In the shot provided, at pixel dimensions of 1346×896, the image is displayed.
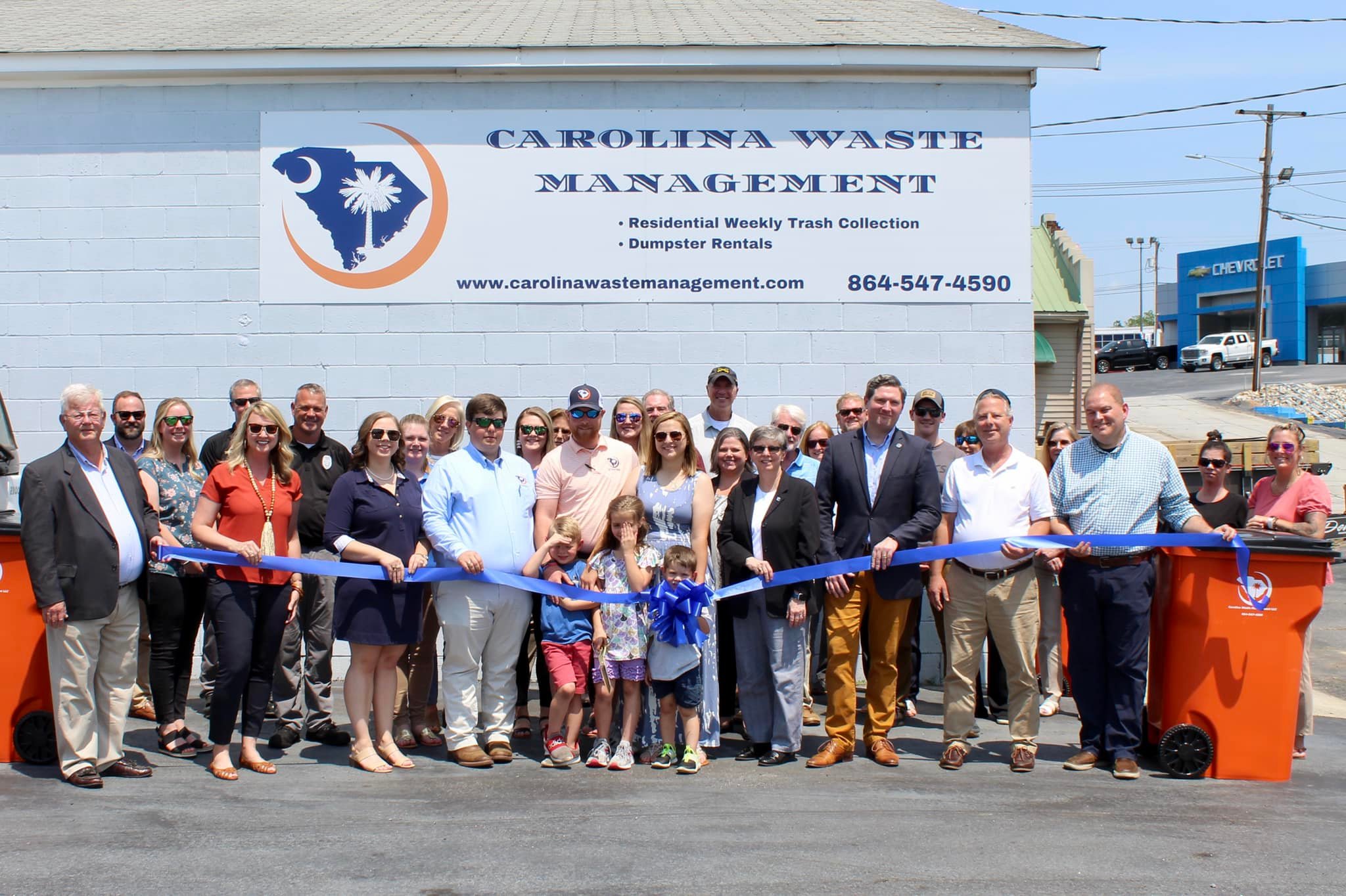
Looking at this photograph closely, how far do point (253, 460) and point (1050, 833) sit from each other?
4149 millimetres

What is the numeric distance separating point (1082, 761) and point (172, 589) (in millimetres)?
4827

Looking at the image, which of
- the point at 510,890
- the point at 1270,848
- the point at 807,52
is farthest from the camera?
the point at 807,52

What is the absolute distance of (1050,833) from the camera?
505cm

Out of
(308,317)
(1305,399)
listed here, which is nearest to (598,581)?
(308,317)

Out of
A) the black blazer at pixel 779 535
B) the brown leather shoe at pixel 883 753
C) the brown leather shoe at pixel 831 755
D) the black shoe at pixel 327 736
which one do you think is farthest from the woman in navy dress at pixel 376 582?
the brown leather shoe at pixel 883 753

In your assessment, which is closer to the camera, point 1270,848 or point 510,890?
point 510,890

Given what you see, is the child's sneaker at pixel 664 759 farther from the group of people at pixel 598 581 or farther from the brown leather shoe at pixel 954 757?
the brown leather shoe at pixel 954 757

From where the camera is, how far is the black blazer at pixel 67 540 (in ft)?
18.3

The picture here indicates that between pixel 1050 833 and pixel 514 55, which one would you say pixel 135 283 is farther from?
pixel 1050 833

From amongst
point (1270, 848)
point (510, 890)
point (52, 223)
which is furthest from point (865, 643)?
point (52, 223)

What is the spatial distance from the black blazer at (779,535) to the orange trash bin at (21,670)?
354 cm

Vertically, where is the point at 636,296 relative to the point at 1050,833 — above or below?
above

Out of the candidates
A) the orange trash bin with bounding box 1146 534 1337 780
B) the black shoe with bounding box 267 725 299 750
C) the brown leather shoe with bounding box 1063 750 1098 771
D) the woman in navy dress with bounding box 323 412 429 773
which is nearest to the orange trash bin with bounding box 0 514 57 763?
the black shoe with bounding box 267 725 299 750

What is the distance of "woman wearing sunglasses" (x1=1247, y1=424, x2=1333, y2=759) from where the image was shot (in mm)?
6547
